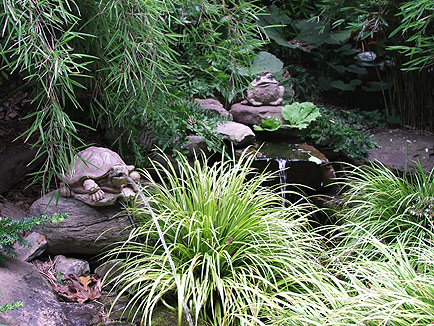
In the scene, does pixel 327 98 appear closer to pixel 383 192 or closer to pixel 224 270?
pixel 383 192

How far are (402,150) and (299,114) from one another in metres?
1.16

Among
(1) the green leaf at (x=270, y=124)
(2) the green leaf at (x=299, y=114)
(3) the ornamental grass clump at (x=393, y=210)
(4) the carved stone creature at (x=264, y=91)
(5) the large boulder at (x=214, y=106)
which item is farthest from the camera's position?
(4) the carved stone creature at (x=264, y=91)

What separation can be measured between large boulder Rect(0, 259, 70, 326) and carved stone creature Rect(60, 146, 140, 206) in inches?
20.2

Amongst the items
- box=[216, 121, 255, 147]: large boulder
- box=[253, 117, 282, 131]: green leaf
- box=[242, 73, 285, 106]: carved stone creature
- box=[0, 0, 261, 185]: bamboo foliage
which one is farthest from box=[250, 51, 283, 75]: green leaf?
box=[0, 0, 261, 185]: bamboo foliage

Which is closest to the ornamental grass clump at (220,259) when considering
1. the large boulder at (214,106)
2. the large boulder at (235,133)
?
the large boulder at (235,133)

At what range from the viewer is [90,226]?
2652mm

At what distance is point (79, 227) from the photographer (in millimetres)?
2623

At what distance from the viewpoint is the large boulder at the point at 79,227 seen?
2.60 meters

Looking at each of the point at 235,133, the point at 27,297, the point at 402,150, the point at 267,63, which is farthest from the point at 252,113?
the point at 27,297

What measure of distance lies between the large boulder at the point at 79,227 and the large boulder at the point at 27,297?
12.4 inches

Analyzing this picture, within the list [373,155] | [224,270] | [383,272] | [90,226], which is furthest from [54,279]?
[373,155]

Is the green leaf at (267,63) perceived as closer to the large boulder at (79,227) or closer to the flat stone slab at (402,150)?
the flat stone slab at (402,150)

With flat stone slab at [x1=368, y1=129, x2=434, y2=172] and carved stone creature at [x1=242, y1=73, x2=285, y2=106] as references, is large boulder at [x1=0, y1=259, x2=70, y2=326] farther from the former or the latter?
flat stone slab at [x1=368, y1=129, x2=434, y2=172]

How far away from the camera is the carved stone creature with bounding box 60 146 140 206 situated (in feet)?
8.38
